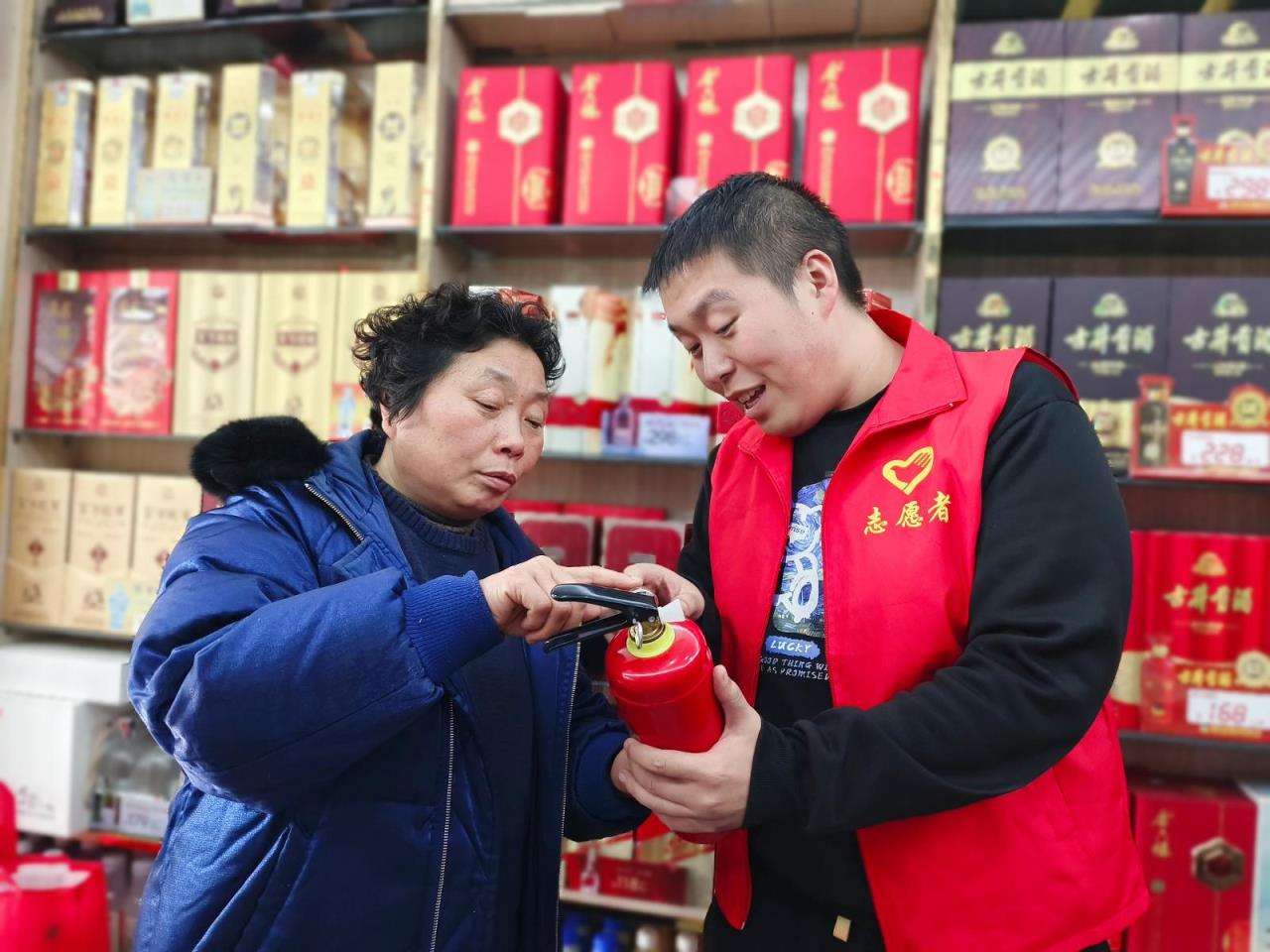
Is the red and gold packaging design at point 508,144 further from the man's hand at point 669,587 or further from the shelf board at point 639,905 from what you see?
the shelf board at point 639,905

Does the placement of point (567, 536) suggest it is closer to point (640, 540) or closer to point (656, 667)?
point (640, 540)

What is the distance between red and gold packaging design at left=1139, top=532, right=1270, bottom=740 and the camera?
6.34 feet

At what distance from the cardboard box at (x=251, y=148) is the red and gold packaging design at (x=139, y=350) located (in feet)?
0.87

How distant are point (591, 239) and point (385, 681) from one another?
177 cm

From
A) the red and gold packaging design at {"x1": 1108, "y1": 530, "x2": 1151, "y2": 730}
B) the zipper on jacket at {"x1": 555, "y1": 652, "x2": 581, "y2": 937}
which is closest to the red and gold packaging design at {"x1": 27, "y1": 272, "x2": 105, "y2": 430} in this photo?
the zipper on jacket at {"x1": 555, "y1": 652, "x2": 581, "y2": 937}

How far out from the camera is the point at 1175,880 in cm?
194

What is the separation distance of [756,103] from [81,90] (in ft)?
6.06

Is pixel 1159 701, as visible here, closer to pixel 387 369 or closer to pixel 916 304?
pixel 916 304

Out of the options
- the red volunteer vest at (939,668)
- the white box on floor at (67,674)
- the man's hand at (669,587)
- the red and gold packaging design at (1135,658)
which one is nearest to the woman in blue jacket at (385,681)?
the man's hand at (669,587)

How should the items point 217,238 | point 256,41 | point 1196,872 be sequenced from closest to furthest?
1. point 1196,872
2. point 256,41
3. point 217,238

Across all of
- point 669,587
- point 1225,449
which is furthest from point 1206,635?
point 669,587

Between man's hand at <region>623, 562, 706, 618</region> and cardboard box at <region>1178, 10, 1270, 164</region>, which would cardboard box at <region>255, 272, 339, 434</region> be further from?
cardboard box at <region>1178, 10, 1270, 164</region>

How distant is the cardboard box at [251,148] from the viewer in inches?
95.4

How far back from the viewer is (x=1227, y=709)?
1.94m
